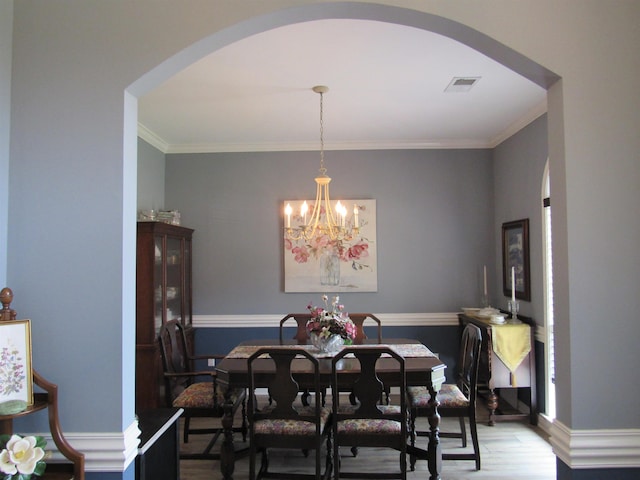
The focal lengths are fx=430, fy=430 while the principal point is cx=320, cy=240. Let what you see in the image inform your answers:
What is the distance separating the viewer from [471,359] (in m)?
3.26

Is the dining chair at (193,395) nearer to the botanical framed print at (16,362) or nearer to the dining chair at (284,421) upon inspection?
the dining chair at (284,421)

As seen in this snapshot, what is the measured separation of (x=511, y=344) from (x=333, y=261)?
6.61 ft

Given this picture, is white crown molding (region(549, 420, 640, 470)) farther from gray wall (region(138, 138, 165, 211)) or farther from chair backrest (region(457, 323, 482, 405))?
gray wall (region(138, 138, 165, 211))

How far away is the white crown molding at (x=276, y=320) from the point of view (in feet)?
15.9

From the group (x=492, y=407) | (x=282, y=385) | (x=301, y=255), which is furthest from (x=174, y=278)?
(x=492, y=407)

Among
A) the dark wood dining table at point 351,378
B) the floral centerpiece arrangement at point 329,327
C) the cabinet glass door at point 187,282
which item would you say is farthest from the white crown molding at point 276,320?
the dark wood dining table at point 351,378

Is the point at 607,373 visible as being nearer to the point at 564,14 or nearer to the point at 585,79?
the point at 585,79

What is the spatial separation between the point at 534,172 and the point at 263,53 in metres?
2.68

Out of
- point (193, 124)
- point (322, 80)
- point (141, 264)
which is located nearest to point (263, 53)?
point (322, 80)

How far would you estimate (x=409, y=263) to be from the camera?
491cm

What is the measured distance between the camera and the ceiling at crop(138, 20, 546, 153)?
266cm

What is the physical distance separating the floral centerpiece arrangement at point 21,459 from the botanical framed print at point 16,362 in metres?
0.13

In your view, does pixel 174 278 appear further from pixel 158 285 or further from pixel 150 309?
pixel 150 309

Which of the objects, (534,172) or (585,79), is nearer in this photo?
(585,79)
